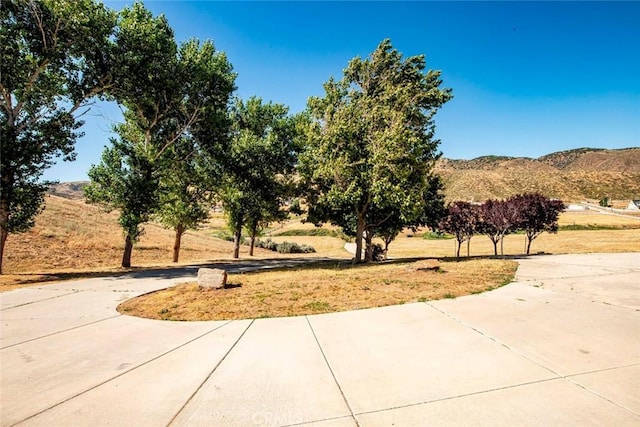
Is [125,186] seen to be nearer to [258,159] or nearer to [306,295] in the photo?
[258,159]

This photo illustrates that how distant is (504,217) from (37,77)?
92.9 ft

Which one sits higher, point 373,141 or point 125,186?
point 373,141

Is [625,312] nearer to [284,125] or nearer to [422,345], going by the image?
[422,345]

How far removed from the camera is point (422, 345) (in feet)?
16.4

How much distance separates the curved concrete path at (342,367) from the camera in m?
3.33

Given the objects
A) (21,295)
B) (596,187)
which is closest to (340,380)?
(21,295)

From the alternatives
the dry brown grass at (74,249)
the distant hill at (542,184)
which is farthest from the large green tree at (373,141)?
the distant hill at (542,184)

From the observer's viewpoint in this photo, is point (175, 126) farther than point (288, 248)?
No

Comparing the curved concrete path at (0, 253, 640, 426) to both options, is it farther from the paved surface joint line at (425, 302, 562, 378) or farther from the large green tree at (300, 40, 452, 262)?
the large green tree at (300, 40, 452, 262)

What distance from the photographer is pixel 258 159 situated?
22.8m

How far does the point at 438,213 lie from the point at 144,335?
1937 cm

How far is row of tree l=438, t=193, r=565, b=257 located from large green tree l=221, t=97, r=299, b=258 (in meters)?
12.2

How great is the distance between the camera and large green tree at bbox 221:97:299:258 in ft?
72.6

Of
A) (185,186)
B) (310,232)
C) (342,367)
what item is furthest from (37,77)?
(310,232)
